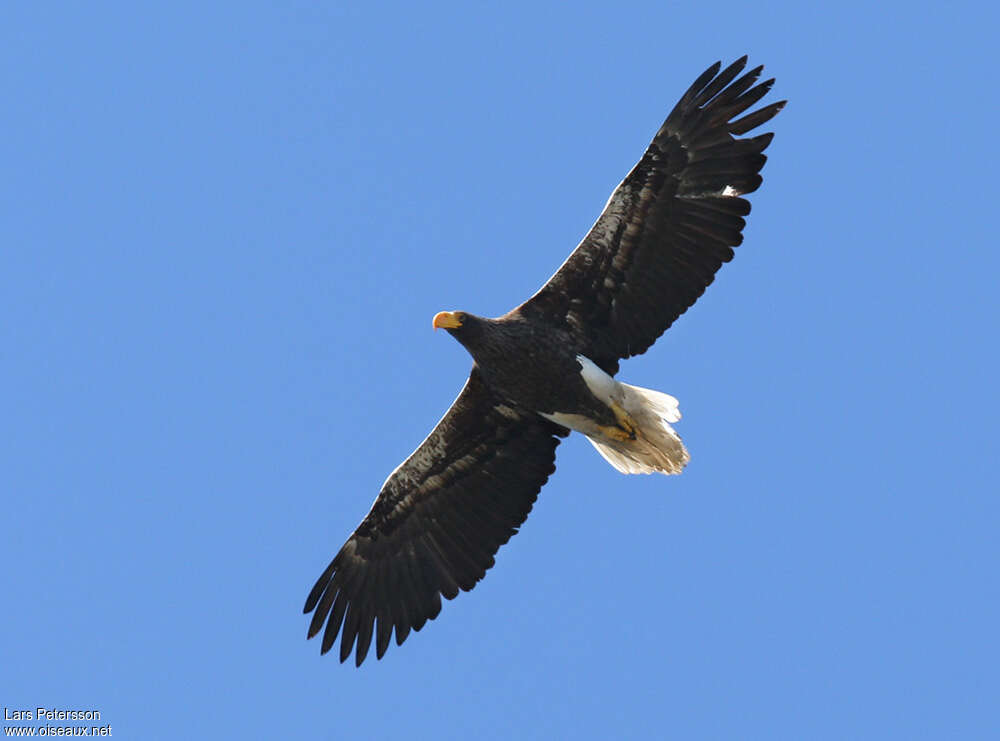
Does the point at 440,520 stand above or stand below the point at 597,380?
above

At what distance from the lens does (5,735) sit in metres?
11.9

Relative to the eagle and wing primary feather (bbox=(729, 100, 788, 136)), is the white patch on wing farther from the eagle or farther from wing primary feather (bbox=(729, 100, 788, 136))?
wing primary feather (bbox=(729, 100, 788, 136))

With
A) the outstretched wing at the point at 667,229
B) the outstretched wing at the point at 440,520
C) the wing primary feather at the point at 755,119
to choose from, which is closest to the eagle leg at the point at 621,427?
the outstretched wing at the point at 667,229

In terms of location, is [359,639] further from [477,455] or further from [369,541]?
[477,455]

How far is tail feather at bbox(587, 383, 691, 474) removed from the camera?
12.9 metres

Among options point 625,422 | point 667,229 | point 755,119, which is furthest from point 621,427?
point 755,119

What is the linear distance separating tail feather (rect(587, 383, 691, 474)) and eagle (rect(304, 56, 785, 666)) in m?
0.01

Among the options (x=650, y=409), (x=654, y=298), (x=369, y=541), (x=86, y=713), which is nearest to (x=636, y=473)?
(x=650, y=409)

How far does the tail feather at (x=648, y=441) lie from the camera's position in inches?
507

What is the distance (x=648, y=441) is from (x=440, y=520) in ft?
7.26

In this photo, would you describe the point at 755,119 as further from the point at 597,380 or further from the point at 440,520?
the point at 440,520

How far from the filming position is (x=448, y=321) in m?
12.6

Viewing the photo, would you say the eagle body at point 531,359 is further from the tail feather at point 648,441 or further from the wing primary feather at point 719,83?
the wing primary feather at point 719,83

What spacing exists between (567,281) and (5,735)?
6.34m
